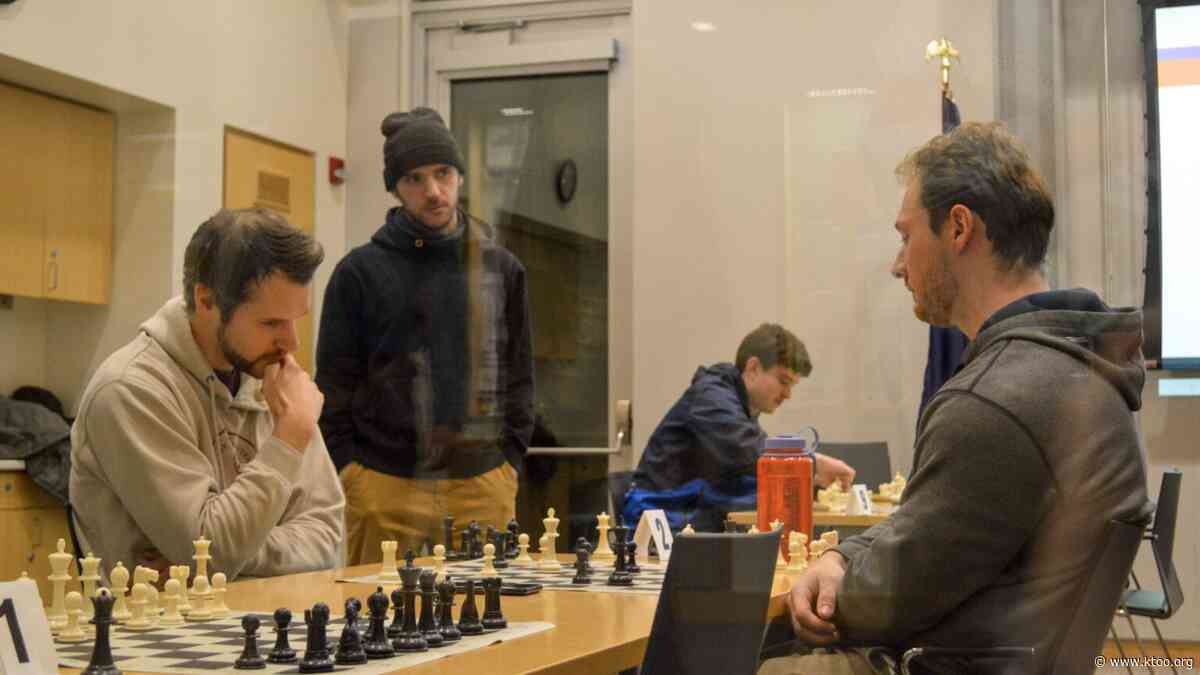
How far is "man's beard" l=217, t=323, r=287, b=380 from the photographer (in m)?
2.31

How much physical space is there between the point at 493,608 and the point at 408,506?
2060mm

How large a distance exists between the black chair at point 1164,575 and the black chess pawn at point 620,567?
1011 millimetres

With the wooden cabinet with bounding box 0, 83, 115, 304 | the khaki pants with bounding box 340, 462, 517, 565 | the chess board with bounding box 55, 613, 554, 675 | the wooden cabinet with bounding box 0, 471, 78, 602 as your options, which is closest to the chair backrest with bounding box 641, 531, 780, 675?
the chess board with bounding box 55, 613, 554, 675

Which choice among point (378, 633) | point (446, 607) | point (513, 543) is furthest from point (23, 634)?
point (513, 543)

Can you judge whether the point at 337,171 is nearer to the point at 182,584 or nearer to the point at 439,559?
the point at 439,559

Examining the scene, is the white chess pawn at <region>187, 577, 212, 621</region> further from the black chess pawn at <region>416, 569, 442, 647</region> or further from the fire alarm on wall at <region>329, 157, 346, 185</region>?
the fire alarm on wall at <region>329, 157, 346, 185</region>

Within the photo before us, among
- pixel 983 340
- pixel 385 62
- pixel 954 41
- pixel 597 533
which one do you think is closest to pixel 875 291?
pixel 954 41

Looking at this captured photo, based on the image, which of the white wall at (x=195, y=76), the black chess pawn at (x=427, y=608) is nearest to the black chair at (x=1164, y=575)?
the black chess pawn at (x=427, y=608)

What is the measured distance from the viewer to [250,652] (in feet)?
4.17

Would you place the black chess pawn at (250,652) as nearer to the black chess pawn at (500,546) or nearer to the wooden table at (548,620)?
the wooden table at (548,620)

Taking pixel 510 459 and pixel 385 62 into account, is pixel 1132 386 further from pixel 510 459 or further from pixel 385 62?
pixel 385 62

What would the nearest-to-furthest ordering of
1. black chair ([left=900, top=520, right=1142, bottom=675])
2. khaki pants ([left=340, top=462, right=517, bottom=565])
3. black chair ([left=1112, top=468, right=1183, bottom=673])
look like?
black chair ([left=900, top=520, right=1142, bottom=675])
black chair ([left=1112, top=468, right=1183, bottom=673])
khaki pants ([left=340, top=462, right=517, bottom=565])

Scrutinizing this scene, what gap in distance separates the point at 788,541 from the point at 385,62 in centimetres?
298

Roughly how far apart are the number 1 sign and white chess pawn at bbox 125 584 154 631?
0.40 metres
